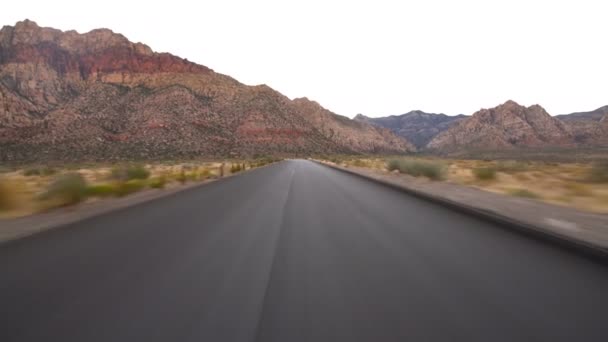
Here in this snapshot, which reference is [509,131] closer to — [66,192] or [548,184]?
[548,184]

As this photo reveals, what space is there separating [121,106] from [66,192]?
7442cm

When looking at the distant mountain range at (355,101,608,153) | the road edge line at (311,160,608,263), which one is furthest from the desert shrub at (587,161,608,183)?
the distant mountain range at (355,101,608,153)

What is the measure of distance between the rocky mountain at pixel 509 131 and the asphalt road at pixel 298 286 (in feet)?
447

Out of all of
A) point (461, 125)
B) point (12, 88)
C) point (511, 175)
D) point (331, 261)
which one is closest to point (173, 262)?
point (331, 261)

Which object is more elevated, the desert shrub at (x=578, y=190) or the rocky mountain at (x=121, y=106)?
the rocky mountain at (x=121, y=106)

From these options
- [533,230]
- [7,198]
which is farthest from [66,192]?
[533,230]

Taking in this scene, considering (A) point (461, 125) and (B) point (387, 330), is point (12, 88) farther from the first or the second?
(A) point (461, 125)

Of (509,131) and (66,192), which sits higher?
(509,131)

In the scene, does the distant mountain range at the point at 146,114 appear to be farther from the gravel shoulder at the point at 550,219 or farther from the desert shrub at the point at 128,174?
the gravel shoulder at the point at 550,219

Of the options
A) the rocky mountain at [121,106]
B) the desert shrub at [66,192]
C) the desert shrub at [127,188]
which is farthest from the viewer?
the rocky mountain at [121,106]

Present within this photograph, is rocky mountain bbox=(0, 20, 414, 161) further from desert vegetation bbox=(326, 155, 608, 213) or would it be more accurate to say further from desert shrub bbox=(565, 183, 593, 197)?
desert shrub bbox=(565, 183, 593, 197)

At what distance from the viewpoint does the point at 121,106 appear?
7650 cm

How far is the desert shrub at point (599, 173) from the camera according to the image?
12625 millimetres

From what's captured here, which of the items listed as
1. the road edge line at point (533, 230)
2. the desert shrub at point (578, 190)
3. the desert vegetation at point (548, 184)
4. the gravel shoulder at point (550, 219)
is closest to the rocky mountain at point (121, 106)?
the desert vegetation at point (548, 184)
